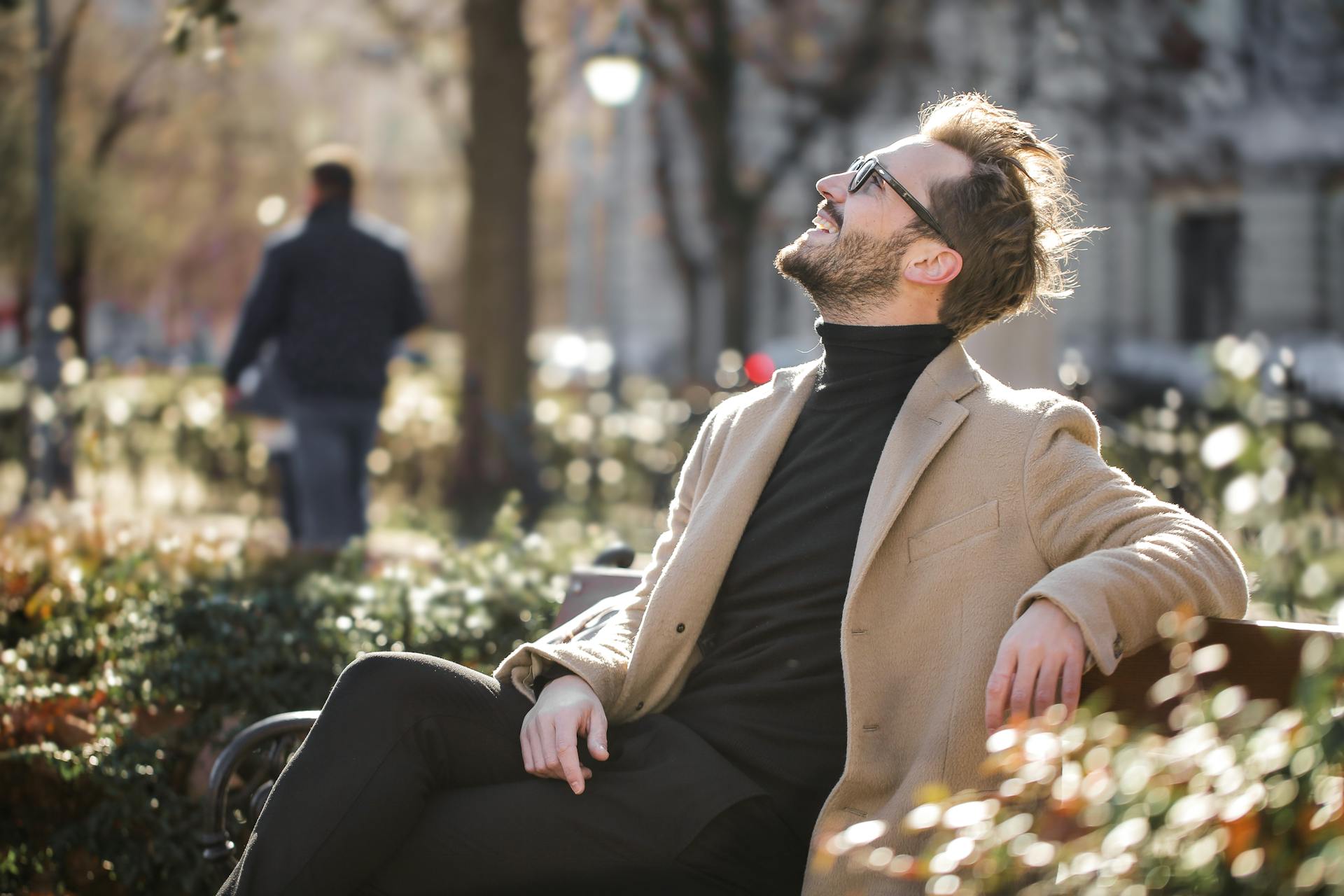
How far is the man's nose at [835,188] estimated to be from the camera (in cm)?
312

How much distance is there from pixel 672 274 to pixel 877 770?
36.0 m

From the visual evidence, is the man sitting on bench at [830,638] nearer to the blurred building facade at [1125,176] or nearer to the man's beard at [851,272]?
the man's beard at [851,272]

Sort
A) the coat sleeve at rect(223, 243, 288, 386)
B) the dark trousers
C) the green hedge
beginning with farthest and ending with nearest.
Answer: the coat sleeve at rect(223, 243, 288, 386) → the green hedge → the dark trousers

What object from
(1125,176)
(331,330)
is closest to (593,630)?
(331,330)

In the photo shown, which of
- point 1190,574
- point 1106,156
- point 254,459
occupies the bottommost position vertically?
point 254,459

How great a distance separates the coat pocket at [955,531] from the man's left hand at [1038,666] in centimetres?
32

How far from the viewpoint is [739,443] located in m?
3.14

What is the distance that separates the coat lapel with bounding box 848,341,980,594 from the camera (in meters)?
2.72

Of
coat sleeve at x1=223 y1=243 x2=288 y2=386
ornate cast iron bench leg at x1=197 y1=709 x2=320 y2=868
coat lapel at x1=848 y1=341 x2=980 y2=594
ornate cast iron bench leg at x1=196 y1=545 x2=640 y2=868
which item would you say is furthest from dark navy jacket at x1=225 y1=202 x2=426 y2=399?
coat lapel at x1=848 y1=341 x2=980 y2=594

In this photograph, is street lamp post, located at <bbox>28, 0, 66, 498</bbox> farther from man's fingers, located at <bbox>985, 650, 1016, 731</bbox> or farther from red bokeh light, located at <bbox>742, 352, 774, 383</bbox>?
man's fingers, located at <bbox>985, 650, 1016, 731</bbox>

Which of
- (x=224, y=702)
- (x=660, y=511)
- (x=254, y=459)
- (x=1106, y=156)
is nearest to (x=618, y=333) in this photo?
(x=254, y=459)

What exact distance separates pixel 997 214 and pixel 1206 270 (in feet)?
107

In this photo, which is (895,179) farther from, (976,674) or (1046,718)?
(1046,718)

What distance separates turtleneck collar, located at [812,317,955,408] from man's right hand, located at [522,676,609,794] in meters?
0.76
